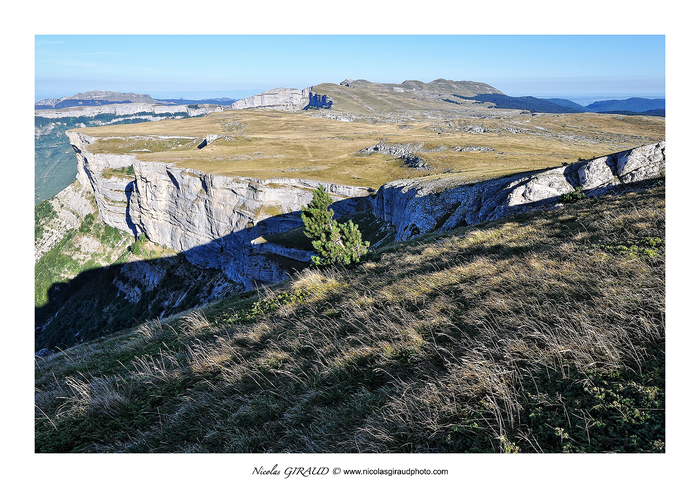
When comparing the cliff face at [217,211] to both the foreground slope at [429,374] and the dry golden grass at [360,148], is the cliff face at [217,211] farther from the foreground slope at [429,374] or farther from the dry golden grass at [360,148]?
the foreground slope at [429,374]

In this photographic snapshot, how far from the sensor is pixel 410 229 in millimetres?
35250

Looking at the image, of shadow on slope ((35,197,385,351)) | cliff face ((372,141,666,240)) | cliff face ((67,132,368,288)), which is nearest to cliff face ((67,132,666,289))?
cliff face ((372,141,666,240))

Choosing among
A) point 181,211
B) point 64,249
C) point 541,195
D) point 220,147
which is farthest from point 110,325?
point 541,195

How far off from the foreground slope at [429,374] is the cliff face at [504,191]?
50.7 feet

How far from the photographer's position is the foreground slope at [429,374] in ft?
12.4

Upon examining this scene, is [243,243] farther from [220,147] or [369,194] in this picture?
[220,147]

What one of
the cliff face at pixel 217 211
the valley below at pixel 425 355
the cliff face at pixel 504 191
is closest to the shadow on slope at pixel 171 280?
the cliff face at pixel 217 211

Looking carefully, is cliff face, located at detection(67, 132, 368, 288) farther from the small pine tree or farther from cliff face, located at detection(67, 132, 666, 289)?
the small pine tree

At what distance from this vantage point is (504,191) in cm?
2694

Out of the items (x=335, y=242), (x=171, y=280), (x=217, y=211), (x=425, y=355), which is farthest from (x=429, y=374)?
(x=171, y=280)

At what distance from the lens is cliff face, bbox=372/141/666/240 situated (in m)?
20.8

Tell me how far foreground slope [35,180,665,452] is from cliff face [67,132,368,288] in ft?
111

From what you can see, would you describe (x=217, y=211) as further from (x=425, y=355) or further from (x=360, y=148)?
(x=425, y=355)

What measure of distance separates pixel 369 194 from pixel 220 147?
68.8 m
